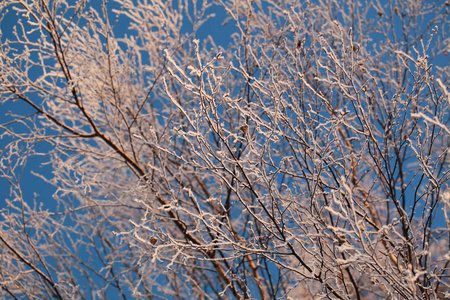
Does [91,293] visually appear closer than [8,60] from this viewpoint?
No

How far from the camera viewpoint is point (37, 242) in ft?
12.8

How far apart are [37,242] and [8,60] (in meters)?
2.12

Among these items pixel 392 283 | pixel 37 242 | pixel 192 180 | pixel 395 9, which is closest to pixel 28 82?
pixel 37 242

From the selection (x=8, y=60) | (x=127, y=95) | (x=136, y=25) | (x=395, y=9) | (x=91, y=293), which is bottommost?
(x=91, y=293)

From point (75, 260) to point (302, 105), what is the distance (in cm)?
326

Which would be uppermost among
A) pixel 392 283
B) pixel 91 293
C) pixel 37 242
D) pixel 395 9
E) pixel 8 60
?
pixel 395 9

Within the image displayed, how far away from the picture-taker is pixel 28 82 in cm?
280

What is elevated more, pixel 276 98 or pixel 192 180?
pixel 192 180

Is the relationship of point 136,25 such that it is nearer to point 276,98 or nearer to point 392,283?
point 276,98

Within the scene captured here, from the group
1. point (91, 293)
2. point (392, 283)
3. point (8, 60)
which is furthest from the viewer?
point (91, 293)

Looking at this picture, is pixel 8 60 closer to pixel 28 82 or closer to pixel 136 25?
pixel 28 82

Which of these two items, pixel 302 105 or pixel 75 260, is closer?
pixel 302 105

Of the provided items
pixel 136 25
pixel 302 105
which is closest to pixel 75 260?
pixel 136 25

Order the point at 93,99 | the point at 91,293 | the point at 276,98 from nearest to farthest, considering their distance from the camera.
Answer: the point at 276,98 → the point at 93,99 → the point at 91,293
